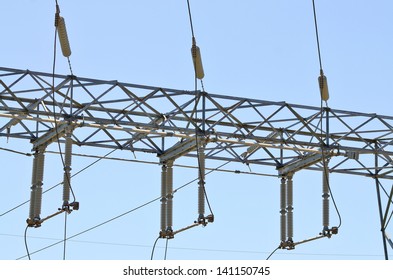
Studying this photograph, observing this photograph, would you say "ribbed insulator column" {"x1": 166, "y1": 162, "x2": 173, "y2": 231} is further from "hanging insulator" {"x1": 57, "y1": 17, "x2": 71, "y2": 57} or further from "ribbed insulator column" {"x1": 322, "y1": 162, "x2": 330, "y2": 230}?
"hanging insulator" {"x1": 57, "y1": 17, "x2": 71, "y2": 57}

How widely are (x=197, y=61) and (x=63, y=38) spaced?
257 centimetres

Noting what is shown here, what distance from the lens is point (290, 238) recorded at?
1108 inches

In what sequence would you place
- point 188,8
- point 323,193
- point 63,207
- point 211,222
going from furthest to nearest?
1. point 323,193
2. point 211,222
3. point 63,207
4. point 188,8

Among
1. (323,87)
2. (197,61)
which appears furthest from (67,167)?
(323,87)

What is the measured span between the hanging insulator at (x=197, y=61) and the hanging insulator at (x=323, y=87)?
8.54ft

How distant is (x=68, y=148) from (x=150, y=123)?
6.82ft

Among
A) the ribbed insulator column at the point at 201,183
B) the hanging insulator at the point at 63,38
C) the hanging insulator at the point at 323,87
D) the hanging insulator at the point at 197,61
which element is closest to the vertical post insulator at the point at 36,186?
the ribbed insulator column at the point at 201,183

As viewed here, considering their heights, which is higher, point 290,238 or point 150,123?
point 150,123

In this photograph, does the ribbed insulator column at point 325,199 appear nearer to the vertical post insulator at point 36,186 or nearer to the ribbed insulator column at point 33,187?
the vertical post insulator at point 36,186

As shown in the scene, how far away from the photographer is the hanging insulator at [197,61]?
2339cm

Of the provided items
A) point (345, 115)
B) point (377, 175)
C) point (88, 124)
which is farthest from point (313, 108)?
point (88, 124)

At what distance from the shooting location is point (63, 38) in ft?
74.7

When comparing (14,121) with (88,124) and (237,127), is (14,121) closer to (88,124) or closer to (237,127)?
(88,124)

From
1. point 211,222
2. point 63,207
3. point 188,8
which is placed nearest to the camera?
point 188,8
